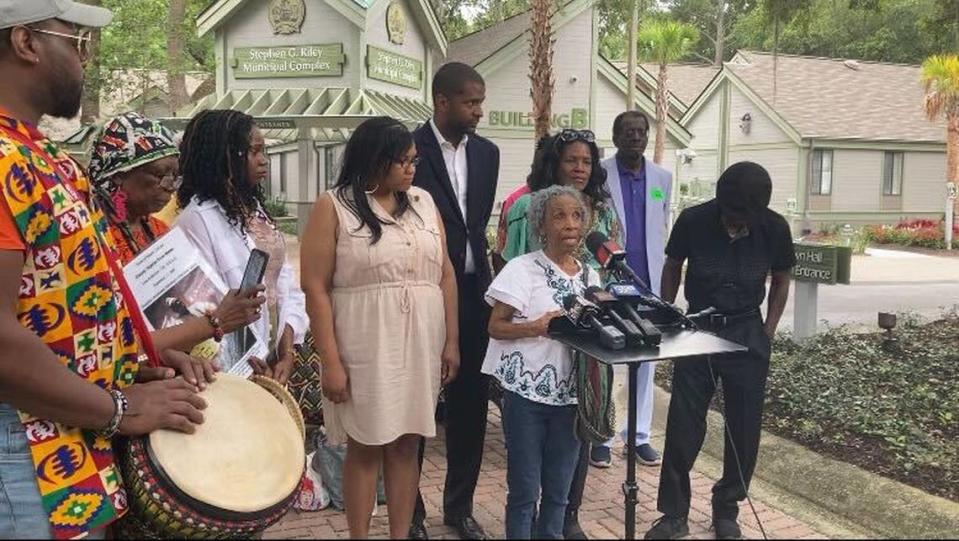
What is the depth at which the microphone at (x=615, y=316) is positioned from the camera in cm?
299

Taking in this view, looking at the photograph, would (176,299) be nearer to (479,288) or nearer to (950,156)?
(479,288)

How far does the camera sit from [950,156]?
24438 millimetres

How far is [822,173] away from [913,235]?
5130mm

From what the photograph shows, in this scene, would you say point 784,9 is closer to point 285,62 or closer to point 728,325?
point 728,325

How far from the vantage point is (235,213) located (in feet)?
11.8

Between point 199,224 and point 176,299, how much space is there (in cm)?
110

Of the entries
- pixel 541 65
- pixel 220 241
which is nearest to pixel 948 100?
pixel 541 65

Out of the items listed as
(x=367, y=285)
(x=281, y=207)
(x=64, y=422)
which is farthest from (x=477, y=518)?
(x=281, y=207)

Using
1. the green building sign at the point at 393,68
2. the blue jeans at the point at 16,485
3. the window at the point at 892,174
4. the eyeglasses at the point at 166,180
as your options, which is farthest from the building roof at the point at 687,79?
the blue jeans at the point at 16,485

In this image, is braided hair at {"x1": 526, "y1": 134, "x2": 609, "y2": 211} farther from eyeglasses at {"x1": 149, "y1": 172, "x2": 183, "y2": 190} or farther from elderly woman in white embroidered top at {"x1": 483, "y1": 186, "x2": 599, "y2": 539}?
eyeglasses at {"x1": 149, "y1": 172, "x2": 183, "y2": 190}

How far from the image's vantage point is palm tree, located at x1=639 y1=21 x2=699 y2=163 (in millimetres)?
24297

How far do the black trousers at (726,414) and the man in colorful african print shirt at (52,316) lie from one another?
2.76 meters

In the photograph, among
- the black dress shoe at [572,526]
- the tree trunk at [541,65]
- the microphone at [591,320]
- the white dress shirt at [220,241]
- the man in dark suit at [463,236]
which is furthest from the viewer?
the tree trunk at [541,65]

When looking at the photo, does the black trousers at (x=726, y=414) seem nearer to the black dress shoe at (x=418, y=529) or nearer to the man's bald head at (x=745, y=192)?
the man's bald head at (x=745, y=192)
